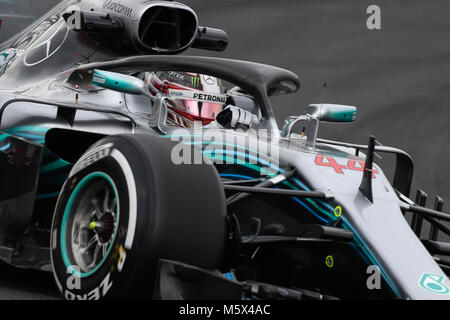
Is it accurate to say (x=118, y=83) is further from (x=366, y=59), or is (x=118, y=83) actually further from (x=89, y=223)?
(x=366, y=59)

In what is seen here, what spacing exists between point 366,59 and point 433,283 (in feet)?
22.9

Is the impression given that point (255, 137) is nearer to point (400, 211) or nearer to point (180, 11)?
point (400, 211)

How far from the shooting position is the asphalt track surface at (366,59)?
855cm

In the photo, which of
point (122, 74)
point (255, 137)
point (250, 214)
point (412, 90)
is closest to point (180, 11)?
point (122, 74)

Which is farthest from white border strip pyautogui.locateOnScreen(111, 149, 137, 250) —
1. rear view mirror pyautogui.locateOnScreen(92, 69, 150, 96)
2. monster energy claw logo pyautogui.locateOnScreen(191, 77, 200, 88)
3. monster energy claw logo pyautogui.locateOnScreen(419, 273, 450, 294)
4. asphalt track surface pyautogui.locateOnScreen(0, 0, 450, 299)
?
asphalt track surface pyautogui.locateOnScreen(0, 0, 450, 299)

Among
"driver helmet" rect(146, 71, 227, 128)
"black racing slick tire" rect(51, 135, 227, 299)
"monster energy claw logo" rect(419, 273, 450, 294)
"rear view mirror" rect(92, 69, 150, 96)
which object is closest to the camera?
"black racing slick tire" rect(51, 135, 227, 299)

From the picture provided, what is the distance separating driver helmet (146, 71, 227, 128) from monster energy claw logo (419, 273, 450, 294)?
6.62ft

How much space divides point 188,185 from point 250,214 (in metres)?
0.75

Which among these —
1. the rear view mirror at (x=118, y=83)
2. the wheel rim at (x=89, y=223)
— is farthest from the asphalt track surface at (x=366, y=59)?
the wheel rim at (x=89, y=223)

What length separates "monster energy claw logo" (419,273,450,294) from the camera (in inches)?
119

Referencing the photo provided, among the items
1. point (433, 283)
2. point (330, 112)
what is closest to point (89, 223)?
point (433, 283)

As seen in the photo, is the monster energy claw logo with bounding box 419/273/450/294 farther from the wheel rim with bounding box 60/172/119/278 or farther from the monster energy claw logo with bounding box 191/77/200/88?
the monster energy claw logo with bounding box 191/77/200/88

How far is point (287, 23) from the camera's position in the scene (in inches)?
416

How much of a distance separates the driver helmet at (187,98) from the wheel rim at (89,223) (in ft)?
4.61
